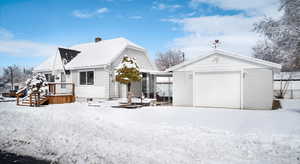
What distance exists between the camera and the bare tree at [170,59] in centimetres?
4483

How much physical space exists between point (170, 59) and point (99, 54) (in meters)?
28.4

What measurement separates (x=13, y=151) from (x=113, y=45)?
1633cm

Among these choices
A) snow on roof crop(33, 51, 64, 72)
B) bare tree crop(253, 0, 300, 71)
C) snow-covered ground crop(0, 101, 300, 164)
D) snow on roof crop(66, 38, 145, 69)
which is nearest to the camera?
snow-covered ground crop(0, 101, 300, 164)

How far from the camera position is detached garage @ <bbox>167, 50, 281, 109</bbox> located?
Result: 10562 millimetres

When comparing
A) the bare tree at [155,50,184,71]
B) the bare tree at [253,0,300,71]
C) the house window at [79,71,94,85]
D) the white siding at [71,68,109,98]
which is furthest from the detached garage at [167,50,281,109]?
the bare tree at [155,50,184,71]

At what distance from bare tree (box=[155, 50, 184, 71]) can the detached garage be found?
3233 centimetres

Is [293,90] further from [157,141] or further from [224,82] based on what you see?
[157,141]

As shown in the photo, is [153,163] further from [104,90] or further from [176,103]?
[104,90]

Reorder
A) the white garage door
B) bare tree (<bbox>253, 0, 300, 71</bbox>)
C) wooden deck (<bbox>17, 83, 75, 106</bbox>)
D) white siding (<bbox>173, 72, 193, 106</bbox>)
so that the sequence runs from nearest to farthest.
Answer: bare tree (<bbox>253, 0, 300, 71</bbox>), the white garage door, white siding (<bbox>173, 72, 193, 106</bbox>), wooden deck (<bbox>17, 83, 75, 106</bbox>)

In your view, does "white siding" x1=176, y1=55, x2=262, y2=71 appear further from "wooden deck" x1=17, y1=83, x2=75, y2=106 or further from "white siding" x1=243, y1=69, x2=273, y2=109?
"wooden deck" x1=17, y1=83, x2=75, y2=106

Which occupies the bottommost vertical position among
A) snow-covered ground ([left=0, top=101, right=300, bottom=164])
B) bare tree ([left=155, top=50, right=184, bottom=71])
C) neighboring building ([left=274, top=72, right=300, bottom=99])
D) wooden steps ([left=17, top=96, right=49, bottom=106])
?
snow-covered ground ([left=0, top=101, right=300, bottom=164])

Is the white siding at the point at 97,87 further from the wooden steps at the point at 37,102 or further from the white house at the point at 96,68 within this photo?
the wooden steps at the point at 37,102

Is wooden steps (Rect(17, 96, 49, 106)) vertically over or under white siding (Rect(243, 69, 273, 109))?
under

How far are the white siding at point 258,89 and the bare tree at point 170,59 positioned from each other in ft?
111
